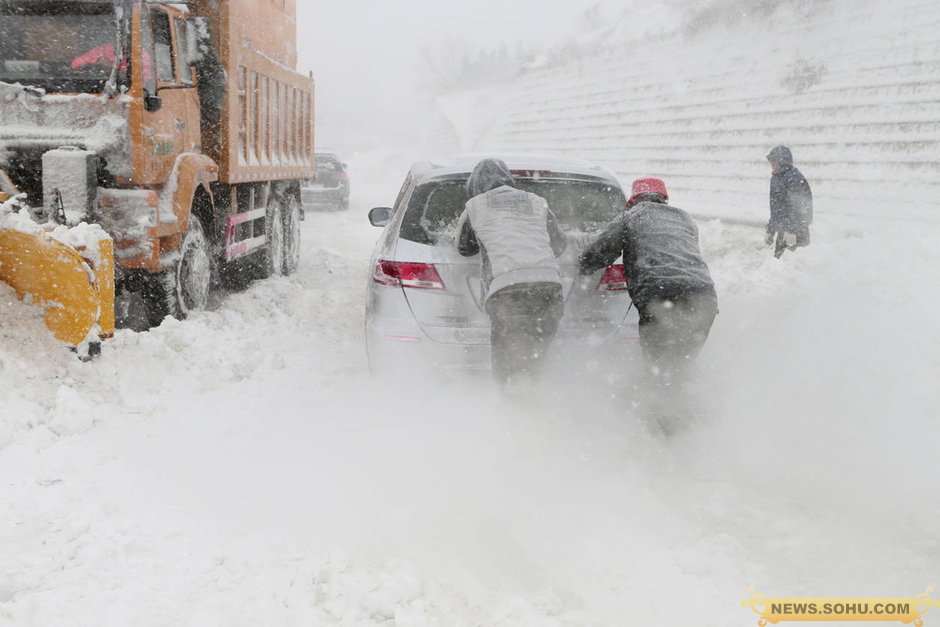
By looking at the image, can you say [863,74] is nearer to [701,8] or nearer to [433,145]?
[701,8]

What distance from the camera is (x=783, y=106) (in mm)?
14547

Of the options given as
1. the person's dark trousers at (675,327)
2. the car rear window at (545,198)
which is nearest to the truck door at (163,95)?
the car rear window at (545,198)

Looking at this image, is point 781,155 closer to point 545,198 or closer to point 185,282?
point 545,198

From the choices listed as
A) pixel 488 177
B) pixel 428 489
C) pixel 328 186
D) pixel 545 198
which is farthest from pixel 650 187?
pixel 328 186

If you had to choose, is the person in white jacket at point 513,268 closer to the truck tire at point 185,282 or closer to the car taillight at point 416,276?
the car taillight at point 416,276

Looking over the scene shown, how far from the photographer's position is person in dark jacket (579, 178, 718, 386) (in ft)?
14.5

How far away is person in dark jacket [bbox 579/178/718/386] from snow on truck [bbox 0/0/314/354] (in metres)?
3.34

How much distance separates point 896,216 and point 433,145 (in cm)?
4388

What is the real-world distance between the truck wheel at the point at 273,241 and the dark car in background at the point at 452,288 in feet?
17.4

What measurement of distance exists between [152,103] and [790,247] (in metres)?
7.70

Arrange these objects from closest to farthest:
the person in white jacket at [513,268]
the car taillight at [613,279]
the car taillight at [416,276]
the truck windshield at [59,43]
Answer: the person in white jacket at [513,268]
the car taillight at [416,276]
the car taillight at [613,279]
the truck windshield at [59,43]

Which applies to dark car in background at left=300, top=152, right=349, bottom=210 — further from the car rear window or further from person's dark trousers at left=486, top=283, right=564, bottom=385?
person's dark trousers at left=486, top=283, right=564, bottom=385

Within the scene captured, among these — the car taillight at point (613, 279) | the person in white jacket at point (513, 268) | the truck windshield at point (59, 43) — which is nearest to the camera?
the person in white jacket at point (513, 268)

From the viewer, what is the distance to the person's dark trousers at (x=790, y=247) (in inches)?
369
